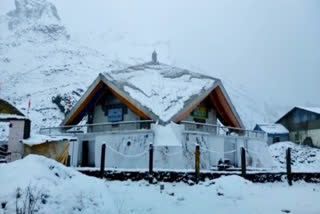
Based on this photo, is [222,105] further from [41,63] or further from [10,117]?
[41,63]

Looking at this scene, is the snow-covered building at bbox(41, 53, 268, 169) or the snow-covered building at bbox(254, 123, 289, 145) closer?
the snow-covered building at bbox(41, 53, 268, 169)

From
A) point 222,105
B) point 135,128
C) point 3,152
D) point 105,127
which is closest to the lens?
point 3,152

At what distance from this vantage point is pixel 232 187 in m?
12.2

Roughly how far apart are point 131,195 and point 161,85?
1363 cm

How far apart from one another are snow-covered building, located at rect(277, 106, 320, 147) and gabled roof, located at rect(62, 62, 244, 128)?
25.0 meters

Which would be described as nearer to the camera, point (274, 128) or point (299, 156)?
point (299, 156)

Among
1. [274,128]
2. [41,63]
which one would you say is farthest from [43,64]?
[274,128]

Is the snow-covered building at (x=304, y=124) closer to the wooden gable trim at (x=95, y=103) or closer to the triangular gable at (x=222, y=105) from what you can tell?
the triangular gable at (x=222, y=105)

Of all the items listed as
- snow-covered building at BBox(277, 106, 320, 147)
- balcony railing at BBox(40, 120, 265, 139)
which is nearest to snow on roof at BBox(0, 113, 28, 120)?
balcony railing at BBox(40, 120, 265, 139)

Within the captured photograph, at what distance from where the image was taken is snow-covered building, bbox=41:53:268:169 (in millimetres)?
19672

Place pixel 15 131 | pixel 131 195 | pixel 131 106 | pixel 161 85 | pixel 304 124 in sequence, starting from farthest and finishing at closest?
pixel 304 124 → pixel 161 85 → pixel 131 106 → pixel 15 131 → pixel 131 195

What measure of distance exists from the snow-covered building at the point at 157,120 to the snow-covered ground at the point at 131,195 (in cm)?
530

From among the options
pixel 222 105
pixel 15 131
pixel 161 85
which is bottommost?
pixel 15 131

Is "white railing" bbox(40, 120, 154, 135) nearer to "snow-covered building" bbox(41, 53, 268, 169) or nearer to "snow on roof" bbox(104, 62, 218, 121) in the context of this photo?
"snow-covered building" bbox(41, 53, 268, 169)
